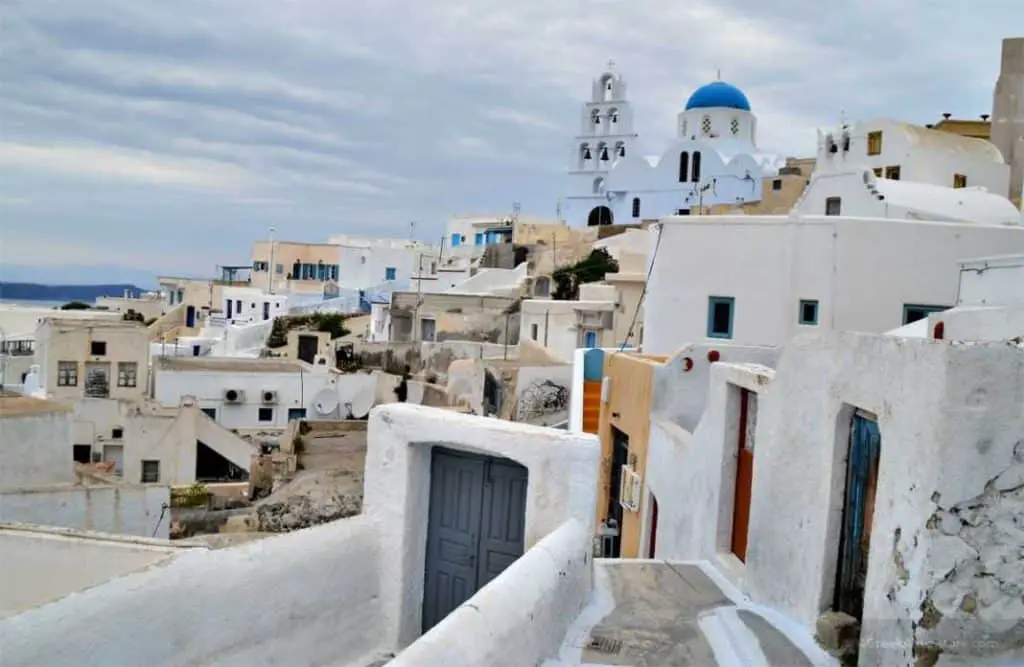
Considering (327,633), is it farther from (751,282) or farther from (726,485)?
(751,282)

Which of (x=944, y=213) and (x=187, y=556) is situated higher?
(x=944, y=213)

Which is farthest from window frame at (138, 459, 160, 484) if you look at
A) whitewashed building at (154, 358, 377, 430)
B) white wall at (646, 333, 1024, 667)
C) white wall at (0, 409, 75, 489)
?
white wall at (646, 333, 1024, 667)

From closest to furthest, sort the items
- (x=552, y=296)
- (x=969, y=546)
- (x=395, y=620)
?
(x=969, y=546) → (x=395, y=620) → (x=552, y=296)

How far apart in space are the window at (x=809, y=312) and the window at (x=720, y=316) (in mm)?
1154

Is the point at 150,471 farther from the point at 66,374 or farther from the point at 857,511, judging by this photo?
the point at 857,511

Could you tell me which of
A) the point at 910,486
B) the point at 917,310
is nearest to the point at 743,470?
the point at 910,486

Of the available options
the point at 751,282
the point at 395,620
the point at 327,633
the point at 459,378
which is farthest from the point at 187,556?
the point at 459,378

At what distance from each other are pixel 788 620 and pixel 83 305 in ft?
226

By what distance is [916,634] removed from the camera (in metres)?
4.82

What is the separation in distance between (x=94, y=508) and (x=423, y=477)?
7.71 m

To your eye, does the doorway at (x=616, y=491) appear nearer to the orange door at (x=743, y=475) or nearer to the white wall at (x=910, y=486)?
the orange door at (x=743, y=475)

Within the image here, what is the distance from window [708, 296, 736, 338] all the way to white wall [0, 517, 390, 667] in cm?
1032

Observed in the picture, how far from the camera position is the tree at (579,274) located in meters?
39.8

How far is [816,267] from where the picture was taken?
46.1 feet
